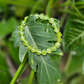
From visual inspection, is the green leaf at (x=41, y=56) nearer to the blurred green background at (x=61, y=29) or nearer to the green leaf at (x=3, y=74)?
the blurred green background at (x=61, y=29)

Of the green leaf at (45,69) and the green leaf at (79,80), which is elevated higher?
the green leaf at (45,69)

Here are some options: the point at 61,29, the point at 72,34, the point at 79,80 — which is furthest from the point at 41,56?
the point at 79,80

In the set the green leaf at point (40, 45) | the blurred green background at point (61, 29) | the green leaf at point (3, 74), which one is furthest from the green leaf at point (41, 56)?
the green leaf at point (3, 74)

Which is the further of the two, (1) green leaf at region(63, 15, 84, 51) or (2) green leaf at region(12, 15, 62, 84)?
(1) green leaf at region(63, 15, 84, 51)

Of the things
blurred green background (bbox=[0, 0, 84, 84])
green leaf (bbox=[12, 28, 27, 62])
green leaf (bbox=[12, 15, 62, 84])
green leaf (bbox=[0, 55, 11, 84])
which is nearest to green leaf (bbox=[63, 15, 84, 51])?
blurred green background (bbox=[0, 0, 84, 84])

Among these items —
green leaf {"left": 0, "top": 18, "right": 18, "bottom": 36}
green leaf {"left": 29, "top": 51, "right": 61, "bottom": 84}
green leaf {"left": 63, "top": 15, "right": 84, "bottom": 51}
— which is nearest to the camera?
green leaf {"left": 29, "top": 51, "right": 61, "bottom": 84}

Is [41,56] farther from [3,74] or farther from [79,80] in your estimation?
[79,80]

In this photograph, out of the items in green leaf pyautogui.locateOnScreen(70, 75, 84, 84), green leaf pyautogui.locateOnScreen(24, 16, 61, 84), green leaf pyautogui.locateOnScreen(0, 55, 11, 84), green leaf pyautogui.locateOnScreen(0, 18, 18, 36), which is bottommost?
green leaf pyautogui.locateOnScreen(70, 75, 84, 84)

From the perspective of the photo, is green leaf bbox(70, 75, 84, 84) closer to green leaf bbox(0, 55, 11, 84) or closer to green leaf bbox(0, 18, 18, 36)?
green leaf bbox(0, 55, 11, 84)
